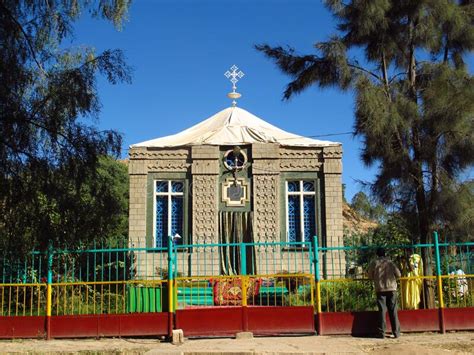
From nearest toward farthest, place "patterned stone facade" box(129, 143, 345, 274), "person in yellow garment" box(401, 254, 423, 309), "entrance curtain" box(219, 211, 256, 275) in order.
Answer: "person in yellow garment" box(401, 254, 423, 309), "entrance curtain" box(219, 211, 256, 275), "patterned stone facade" box(129, 143, 345, 274)

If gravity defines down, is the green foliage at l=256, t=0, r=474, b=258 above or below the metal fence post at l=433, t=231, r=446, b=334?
above

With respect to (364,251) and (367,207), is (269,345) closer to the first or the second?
(364,251)

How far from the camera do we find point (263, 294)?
1231 centimetres

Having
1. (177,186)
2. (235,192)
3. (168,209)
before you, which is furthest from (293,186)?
(168,209)

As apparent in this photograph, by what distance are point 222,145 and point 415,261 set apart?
8.27 meters

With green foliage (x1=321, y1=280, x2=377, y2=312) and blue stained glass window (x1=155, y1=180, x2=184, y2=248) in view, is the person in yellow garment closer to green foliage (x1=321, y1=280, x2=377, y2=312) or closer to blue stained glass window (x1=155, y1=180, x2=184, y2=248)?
green foliage (x1=321, y1=280, x2=377, y2=312)

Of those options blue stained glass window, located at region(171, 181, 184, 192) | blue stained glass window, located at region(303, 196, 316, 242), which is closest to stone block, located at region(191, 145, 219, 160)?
blue stained glass window, located at region(171, 181, 184, 192)

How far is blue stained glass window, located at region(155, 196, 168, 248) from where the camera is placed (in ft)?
57.5

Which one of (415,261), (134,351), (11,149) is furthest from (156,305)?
(415,261)

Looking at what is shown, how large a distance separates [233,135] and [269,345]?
1044 cm

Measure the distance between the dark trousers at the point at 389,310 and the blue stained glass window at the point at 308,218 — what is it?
7.88 m

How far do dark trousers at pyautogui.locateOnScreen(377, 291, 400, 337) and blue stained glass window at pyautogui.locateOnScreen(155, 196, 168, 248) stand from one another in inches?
361

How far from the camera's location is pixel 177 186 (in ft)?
59.0

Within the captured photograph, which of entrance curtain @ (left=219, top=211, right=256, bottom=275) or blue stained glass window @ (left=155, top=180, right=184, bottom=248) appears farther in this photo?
blue stained glass window @ (left=155, top=180, right=184, bottom=248)
